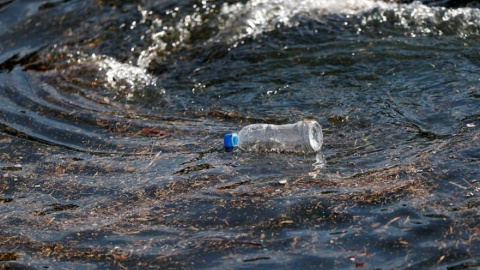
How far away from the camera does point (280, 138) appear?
6.30 metres

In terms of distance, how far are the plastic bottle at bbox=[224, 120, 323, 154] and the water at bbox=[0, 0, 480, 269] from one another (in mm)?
117

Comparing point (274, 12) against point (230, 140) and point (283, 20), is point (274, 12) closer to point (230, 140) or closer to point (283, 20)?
point (283, 20)

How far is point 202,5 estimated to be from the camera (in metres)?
Answer: 10.5

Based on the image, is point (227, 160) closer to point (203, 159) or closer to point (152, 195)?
point (203, 159)

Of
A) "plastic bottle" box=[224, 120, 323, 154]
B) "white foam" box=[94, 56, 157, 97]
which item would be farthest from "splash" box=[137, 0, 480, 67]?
"plastic bottle" box=[224, 120, 323, 154]

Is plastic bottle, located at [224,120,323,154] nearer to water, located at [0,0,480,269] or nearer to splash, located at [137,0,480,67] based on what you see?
water, located at [0,0,480,269]

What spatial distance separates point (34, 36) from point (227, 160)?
17.0 ft

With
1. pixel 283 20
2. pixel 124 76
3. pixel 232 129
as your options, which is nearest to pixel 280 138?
pixel 232 129

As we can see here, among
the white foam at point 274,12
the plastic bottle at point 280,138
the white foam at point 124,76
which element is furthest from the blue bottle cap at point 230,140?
the white foam at point 274,12

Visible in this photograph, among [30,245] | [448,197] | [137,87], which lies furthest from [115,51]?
[448,197]

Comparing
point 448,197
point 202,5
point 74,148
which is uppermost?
point 202,5

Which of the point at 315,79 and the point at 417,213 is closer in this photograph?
the point at 417,213

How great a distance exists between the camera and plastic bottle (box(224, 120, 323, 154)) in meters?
6.11

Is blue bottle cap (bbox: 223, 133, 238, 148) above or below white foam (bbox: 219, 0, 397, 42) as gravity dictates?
below
